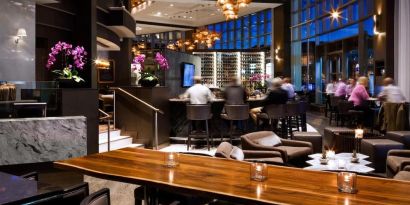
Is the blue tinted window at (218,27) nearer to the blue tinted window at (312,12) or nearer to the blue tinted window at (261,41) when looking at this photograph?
the blue tinted window at (261,41)

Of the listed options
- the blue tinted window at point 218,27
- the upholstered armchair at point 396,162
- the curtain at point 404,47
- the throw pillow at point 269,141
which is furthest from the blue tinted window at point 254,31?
the upholstered armchair at point 396,162

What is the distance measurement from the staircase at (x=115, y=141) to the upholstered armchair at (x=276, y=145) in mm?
3479

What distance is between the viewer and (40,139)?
5234 mm

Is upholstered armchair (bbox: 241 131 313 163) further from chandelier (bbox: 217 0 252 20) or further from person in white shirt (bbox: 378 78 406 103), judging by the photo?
person in white shirt (bbox: 378 78 406 103)

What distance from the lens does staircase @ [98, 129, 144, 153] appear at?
25.9ft

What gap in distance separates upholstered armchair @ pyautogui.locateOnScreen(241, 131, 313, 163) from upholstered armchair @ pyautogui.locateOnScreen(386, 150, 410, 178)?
105 centimetres

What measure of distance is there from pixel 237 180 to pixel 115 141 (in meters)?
5.97

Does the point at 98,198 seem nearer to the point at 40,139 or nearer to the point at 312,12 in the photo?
the point at 40,139

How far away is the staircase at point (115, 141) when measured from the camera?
25.9 ft

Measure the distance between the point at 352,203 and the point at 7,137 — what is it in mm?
4321

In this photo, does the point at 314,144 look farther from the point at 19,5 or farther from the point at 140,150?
the point at 19,5

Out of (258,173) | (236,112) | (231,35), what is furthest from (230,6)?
(231,35)

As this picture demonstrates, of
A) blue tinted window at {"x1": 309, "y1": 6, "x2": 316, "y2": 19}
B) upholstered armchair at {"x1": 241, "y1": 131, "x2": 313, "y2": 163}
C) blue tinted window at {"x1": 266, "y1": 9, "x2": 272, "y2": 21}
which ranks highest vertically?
blue tinted window at {"x1": 266, "y1": 9, "x2": 272, "y2": 21}

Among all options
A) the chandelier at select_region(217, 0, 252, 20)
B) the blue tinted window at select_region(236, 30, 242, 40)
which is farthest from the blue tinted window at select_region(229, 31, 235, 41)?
the chandelier at select_region(217, 0, 252, 20)
